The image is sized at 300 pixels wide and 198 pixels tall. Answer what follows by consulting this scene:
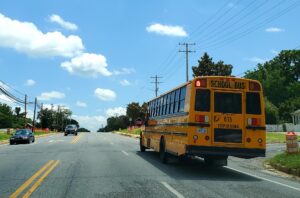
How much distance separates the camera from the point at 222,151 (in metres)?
15.5

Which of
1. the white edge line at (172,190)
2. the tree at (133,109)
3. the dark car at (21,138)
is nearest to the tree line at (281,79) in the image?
the tree at (133,109)

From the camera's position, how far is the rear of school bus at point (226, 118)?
15469mm

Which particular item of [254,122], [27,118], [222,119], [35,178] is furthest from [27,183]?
[27,118]

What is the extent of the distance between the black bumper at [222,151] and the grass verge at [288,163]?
1.94 meters

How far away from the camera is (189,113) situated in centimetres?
1560

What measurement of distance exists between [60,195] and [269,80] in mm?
99647

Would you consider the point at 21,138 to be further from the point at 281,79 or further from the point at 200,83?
the point at 281,79

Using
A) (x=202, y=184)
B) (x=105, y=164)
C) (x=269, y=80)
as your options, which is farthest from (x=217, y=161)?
(x=269, y=80)

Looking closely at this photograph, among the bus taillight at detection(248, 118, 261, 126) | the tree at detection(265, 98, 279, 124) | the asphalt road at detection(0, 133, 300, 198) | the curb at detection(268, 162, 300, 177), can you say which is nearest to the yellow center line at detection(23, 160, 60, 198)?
the asphalt road at detection(0, 133, 300, 198)

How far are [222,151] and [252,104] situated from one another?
1919 mm

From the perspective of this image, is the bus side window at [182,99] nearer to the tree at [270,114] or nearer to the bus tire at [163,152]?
the bus tire at [163,152]

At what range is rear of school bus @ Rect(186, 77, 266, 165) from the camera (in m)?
15.5

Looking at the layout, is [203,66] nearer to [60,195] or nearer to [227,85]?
[227,85]

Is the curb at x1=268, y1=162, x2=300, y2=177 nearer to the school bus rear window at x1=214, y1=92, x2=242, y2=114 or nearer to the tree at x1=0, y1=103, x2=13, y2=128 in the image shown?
the school bus rear window at x1=214, y1=92, x2=242, y2=114
